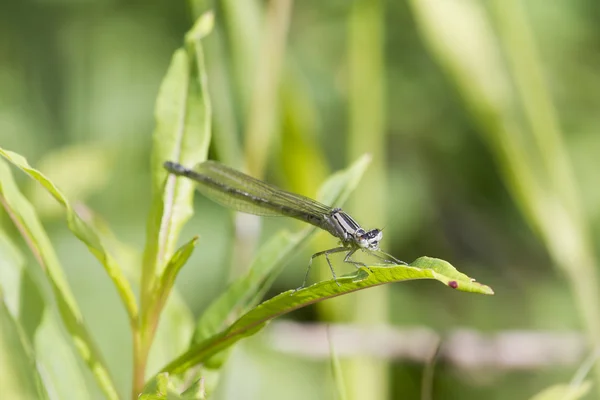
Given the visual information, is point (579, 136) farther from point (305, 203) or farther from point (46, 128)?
point (46, 128)

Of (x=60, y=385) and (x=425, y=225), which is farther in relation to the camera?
(x=425, y=225)

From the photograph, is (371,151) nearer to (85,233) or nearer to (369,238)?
(369,238)

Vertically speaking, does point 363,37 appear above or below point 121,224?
above

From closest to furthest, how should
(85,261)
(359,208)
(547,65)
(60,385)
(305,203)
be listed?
(60,385), (305,203), (359,208), (85,261), (547,65)

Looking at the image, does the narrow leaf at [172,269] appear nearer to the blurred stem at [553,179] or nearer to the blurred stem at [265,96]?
the blurred stem at [265,96]

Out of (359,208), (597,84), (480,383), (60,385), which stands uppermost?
(597,84)

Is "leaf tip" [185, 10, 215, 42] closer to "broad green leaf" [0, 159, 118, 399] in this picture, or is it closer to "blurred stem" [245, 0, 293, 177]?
"broad green leaf" [0, 159, 118, 399]

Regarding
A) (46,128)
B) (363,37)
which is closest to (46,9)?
(46,128)

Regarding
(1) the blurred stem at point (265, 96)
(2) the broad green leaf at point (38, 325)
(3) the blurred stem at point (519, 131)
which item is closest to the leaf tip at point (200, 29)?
(2) the broad green leaf at point (38, 325)
